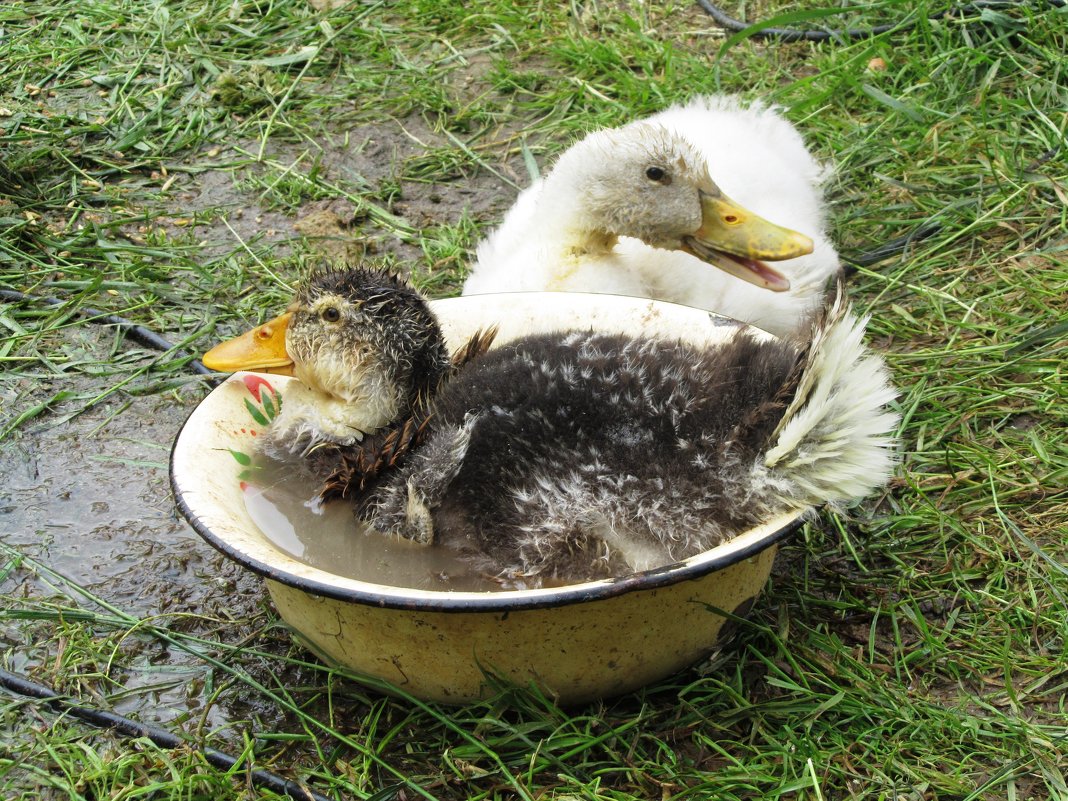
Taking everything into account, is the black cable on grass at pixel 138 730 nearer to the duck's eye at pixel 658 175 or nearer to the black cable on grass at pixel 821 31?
the duck's eye at pixel 658 175

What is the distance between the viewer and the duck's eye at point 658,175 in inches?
138

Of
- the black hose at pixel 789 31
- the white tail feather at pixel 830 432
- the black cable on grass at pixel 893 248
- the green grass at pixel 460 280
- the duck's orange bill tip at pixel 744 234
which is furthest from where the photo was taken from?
the black hose at pixel 789 31

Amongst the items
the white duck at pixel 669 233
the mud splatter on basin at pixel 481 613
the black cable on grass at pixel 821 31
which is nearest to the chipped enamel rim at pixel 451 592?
the mud splatter on basin at pixel 481 613

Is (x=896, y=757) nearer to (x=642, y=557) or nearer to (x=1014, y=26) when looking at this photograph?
(x=642, y=557)

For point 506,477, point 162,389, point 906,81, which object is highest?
point 506,477

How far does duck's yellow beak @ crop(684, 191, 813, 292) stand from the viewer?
137 inches

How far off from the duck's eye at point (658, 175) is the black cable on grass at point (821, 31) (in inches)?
61.4

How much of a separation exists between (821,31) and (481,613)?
161 inches

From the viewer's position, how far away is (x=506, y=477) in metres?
2.59

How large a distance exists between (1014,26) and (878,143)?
0.83 meters

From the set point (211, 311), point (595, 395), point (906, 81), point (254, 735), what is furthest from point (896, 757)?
point (906, 81)

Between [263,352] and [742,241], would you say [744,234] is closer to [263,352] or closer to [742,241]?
[742,241]

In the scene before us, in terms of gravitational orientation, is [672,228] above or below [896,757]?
above

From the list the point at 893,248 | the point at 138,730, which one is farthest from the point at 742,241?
the point at 138,730
